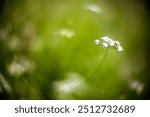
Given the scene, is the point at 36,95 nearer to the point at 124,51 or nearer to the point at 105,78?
the point at 105,78

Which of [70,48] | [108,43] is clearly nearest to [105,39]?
[108,43]

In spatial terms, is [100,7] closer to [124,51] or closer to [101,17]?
[101,17]

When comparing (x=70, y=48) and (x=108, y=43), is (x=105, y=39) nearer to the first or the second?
(x=108, y=43)

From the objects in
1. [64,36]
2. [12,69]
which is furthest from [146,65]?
[12,69]

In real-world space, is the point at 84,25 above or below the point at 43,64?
above

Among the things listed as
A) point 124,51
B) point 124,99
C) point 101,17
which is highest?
point 101,17
